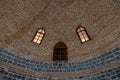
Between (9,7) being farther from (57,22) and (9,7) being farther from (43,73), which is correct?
(43,73)

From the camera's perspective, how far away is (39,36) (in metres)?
12.0

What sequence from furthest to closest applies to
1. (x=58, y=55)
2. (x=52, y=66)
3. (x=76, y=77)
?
1. (x=58, y=55)
2. (x=52, y=66)
3. (x=76, y=77)

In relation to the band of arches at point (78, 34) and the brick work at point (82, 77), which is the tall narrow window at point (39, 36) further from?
the brick work at point (82, 77)

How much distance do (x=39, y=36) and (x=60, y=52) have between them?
153 centimetres

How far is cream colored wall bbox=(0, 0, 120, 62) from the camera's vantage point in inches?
426

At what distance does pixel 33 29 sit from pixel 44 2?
172 centimetres

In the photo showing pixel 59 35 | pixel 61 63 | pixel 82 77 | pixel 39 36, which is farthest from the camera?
pixel 59 35

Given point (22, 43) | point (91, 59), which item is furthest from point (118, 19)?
point (22, 43)

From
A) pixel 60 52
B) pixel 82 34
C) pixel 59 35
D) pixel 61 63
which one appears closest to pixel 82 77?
pixel 61 63

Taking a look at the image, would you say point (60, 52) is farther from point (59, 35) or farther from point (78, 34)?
point (78, 34)

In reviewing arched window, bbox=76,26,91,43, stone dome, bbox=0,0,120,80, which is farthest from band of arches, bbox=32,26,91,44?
stone dome, bbox=0,0,120,80

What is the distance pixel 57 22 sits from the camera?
12312 mm

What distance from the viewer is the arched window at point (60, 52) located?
446 inches

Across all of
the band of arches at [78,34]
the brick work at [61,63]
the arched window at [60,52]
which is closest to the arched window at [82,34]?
the band of arches at [78,34]
